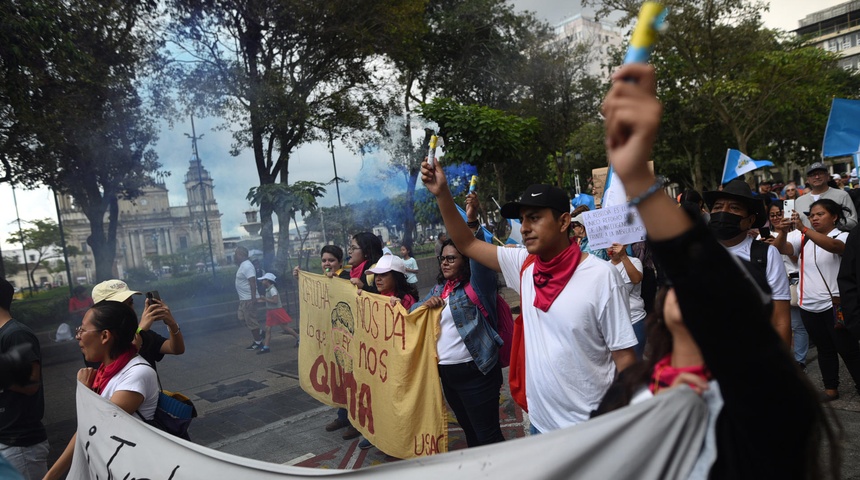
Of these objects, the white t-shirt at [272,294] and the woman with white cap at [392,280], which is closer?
the woman with white cap at [392,280]

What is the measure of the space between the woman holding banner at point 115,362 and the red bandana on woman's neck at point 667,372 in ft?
7.42

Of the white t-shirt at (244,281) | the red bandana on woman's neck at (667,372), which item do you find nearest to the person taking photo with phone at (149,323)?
the red bandana on woman's neck at (667,372)

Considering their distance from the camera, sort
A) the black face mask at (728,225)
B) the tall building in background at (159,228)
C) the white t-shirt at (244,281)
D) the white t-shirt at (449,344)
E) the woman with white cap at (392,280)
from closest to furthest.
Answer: the black face mask at (728,225), the white t-shirt at (449,344), the woman with white cap at (392,280), the white t-shirt at (244,281), the tall building in background at (159,228)

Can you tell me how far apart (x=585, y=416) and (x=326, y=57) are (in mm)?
13417

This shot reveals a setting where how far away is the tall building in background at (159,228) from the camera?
13945mm

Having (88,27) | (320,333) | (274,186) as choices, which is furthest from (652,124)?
(274,186)

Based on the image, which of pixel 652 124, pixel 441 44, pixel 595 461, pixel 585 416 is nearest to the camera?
pixel 652 124

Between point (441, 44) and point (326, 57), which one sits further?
point (441, 44)

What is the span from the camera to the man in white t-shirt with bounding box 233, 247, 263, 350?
9.23m

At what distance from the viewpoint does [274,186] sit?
13398 mm

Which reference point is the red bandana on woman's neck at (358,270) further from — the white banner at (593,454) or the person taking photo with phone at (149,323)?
the white banner at (593,454)

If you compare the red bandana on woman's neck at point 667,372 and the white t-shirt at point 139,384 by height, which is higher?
the red bandana on woman's neck at point 667,372

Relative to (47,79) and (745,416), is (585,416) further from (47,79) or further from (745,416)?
(47,79)

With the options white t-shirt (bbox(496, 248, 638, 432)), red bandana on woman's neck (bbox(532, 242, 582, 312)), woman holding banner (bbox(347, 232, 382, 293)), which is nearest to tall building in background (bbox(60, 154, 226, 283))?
woman holding banner (bbox(347, 232, 382, 293))
